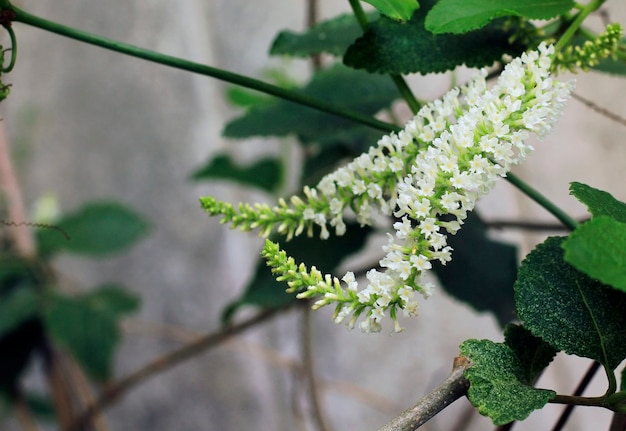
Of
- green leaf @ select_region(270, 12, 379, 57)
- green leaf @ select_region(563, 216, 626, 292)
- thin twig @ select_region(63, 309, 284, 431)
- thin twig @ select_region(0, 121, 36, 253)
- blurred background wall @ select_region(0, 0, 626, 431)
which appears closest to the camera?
green leaf @ select_region(563, 216, 626, 292)

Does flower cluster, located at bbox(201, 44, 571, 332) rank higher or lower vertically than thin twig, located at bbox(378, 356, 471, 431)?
higher

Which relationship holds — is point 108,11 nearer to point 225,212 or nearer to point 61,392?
point 61,392

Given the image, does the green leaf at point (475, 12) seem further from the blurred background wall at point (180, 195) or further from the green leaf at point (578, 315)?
the blurred background wall at point (180, 195)

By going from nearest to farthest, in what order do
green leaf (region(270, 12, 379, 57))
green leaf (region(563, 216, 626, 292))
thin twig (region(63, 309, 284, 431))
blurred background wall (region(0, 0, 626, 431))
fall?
green leaf (region(563, 216, 626, 292)) → green leaf (region(270, 12, 379, 57)) → thin twig (region(63, 309, 284, 431)) → blurred background wall (region(0, 0, 626, 431))

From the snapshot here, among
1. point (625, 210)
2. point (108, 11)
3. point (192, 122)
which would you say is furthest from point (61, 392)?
point (625, 210)

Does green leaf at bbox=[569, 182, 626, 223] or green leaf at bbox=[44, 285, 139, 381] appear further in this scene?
green leaf at bbox=[44, 285, 139, 381]

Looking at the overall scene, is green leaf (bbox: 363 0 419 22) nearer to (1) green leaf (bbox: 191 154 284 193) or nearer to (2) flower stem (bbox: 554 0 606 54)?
(2) flower stem (bbox: 554 0 606 54)

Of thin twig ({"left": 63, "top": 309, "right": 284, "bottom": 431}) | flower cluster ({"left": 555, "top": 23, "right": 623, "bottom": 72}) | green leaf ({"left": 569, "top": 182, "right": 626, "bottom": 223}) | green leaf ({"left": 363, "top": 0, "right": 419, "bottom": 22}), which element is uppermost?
thin twig ({"left": 63, "top": 309, "right": 284, "bottom": 431})

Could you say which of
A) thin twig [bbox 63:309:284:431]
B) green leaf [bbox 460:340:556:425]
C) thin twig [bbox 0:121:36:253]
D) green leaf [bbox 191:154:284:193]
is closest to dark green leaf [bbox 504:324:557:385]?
green leaf [bbox 460:340:556:425]
